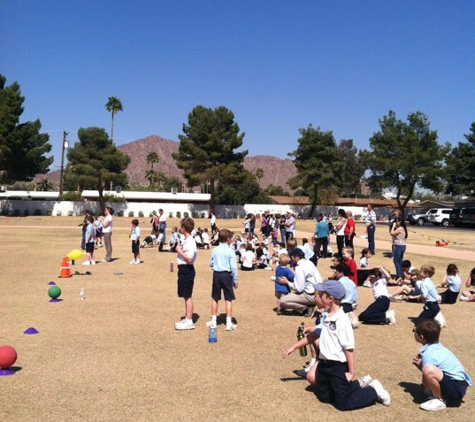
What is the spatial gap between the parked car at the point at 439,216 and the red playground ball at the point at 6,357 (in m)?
48.3

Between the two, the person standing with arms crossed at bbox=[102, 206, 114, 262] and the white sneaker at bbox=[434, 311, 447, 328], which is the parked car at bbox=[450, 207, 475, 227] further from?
the white sneaker at bbox=[434, 311, 447, 328]

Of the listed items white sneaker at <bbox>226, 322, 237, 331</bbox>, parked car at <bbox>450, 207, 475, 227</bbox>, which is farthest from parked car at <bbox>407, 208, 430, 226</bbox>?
white sneaker at <bbox>226, 322, 237, 331</bbox>

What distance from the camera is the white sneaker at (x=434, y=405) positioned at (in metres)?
4.91

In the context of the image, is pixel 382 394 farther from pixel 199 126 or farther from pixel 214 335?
pixel 199 126

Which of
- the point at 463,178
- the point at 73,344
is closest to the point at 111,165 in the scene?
the point at 463,178

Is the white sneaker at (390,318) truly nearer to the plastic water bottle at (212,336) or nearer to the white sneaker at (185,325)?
the plastic water bottle at (212,336)

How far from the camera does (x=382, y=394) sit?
197 inches

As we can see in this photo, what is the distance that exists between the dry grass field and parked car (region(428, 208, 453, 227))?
40888 millimetres

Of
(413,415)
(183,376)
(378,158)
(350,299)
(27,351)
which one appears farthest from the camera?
(378,158)

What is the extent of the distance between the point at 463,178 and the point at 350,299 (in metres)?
60.0

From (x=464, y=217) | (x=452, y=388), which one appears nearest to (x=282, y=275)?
(x=452, y=388)

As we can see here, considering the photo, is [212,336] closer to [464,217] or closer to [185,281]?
[185,281]

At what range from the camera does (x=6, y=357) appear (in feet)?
18.4

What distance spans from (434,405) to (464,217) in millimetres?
43607
